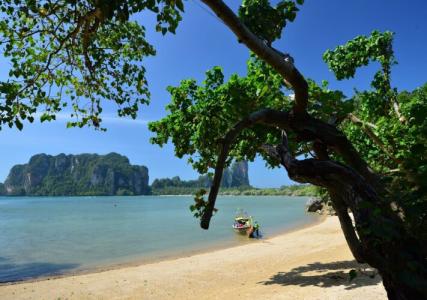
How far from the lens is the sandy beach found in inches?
482

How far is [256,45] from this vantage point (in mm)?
3311

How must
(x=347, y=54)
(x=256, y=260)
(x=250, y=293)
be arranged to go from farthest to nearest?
(x=256, y=260)
(x=250, y=293)
(x=347, y=54)

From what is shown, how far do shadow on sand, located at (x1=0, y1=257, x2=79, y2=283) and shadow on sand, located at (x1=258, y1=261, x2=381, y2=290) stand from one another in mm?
14073

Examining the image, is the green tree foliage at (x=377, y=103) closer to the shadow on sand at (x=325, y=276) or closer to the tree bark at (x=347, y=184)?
the shadow on sand at (x=325, y=276)

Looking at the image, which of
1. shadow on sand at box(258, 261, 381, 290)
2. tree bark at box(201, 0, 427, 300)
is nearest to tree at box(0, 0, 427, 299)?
tree bark at box(201, 0, 427, 300)

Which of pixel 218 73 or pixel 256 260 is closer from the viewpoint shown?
pixel 218 73

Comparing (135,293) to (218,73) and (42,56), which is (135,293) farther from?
(42,56)

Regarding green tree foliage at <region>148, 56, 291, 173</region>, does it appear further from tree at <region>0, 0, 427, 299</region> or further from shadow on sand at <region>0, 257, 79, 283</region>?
shadow on sand at <region>0, 257, 79, 283</region>

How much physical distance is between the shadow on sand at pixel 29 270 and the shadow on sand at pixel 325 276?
46.2 ft

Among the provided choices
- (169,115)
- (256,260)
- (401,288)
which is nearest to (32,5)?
(401,288)

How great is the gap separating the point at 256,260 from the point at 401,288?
64.0 ft

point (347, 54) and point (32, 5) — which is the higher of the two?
point (347, 54)

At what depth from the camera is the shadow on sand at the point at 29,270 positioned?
72.5 ft

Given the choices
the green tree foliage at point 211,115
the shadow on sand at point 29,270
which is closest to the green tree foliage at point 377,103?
the green tree foliage at point 211,115
